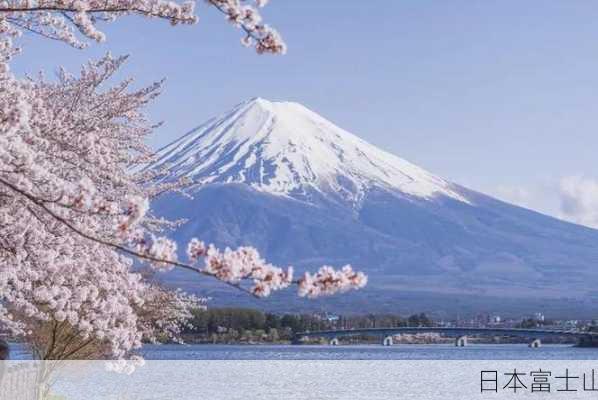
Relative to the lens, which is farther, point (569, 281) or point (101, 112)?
point (569, 281)

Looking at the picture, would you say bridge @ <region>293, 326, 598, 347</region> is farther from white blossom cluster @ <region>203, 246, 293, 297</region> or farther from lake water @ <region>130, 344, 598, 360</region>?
white blossom cluster @ <region>203, 246, 293, 297</region>

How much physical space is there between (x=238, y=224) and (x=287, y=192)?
465 inches

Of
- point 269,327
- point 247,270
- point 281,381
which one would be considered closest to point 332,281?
point 247,270

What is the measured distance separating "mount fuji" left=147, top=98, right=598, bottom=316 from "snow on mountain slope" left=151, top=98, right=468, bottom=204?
0.56 ft

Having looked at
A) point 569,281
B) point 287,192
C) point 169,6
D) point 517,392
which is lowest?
point 517,392

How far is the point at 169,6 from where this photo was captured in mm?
6148

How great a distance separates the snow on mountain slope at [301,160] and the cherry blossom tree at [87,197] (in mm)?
130491

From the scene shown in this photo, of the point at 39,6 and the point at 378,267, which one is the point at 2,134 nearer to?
the point at 39,6

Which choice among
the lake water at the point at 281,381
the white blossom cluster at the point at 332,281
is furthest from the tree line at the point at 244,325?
the white blossom cluster at the point at 332,281

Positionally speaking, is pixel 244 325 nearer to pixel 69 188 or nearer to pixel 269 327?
pixel 269 327

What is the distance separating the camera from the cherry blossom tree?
4.44m

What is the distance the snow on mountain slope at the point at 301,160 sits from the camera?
147m

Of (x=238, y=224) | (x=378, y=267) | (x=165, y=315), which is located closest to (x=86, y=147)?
(x=165, y=315)

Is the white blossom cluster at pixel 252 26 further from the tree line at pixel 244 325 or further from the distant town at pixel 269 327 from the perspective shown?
the tree line at pixel 244 325
